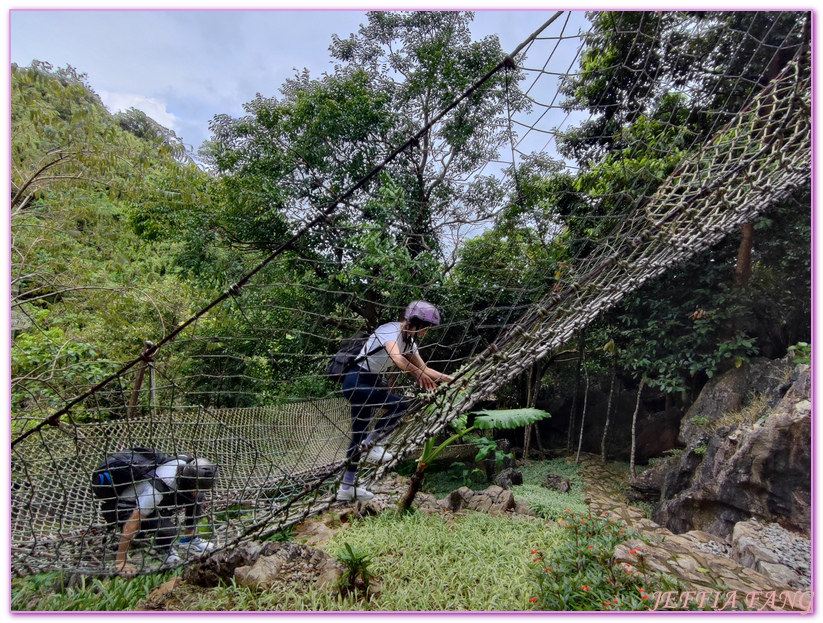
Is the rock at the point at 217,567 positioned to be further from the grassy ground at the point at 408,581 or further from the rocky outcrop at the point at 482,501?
the rocky outcrop at the point at 482,501

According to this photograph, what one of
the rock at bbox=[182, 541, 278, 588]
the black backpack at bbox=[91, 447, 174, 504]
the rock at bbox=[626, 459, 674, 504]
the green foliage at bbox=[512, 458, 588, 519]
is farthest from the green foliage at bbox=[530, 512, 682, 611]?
the rock at bbox=[626, 459, 674, 504]

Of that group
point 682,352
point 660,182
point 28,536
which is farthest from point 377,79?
point 28,536

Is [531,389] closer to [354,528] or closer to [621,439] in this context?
[621,439]

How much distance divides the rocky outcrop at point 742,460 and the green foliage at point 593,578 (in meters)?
0.77

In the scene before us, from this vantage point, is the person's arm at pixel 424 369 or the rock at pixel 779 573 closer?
the rock at pixel 779 573

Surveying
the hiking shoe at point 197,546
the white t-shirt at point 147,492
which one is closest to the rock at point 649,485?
the hiking shoe at point 197,546

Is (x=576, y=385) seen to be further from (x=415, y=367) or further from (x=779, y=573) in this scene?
(x=415, y=367)

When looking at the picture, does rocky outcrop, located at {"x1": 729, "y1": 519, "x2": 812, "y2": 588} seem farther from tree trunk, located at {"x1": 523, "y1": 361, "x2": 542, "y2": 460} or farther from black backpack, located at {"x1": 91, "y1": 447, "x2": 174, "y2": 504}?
black backpack, located at {"x1": 91, "y1": 447, "x2": 174, "y2": 504}

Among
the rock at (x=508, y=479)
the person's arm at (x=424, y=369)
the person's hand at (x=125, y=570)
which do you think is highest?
the person's arm at (x=424, y=369)

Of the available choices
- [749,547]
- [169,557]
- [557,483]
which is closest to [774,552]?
[749,547]

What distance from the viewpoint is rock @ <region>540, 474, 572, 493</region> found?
254cm

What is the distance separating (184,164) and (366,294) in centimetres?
135

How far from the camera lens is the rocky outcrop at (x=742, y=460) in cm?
160

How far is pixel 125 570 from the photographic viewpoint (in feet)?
3.55
